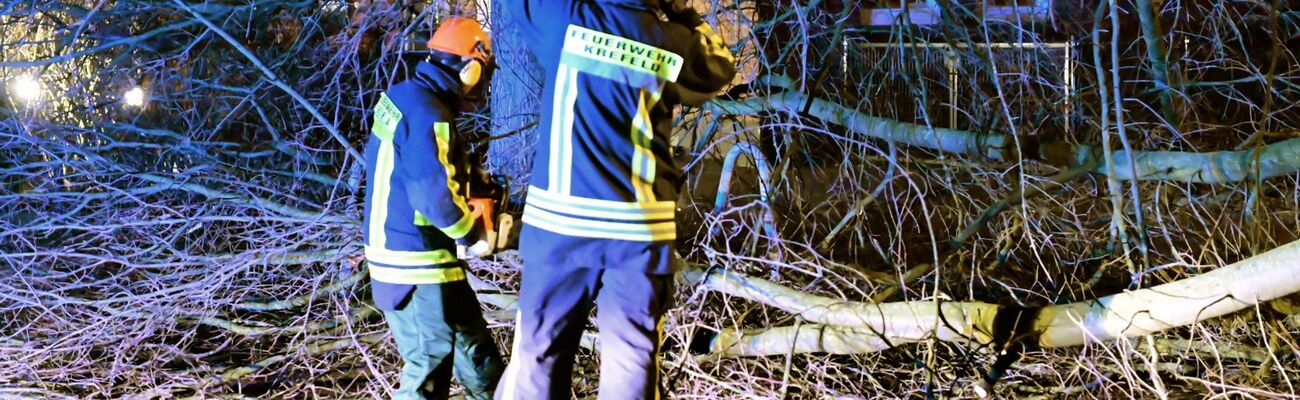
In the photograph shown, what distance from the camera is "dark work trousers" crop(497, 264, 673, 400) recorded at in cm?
275

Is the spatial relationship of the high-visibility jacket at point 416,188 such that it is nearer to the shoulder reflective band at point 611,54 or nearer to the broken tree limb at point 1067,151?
the shoulder reflective band at point 611,54

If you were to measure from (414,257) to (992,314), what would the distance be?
197cm

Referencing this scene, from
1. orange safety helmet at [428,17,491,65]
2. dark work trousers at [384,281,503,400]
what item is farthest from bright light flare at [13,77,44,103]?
orange safety helmet at [428,17,491,65]

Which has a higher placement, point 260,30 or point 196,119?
point 260,30

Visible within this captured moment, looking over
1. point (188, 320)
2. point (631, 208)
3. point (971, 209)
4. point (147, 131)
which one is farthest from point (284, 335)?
point (971, 209)

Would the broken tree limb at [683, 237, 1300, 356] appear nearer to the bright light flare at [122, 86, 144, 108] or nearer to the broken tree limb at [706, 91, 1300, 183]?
the broken tree limb at [706, 91, 1300, 183]

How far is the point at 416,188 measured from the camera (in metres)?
3.08

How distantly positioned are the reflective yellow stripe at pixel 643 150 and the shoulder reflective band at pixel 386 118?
88 centimetres

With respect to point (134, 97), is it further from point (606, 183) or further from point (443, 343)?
point (606, 183)

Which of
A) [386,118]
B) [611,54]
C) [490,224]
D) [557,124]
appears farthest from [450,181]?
[611,54]

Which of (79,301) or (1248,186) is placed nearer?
(1248,186)

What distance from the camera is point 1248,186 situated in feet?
12.2

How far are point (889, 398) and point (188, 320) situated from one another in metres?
3.31

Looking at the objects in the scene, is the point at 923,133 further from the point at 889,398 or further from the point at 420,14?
the point at 420,14
